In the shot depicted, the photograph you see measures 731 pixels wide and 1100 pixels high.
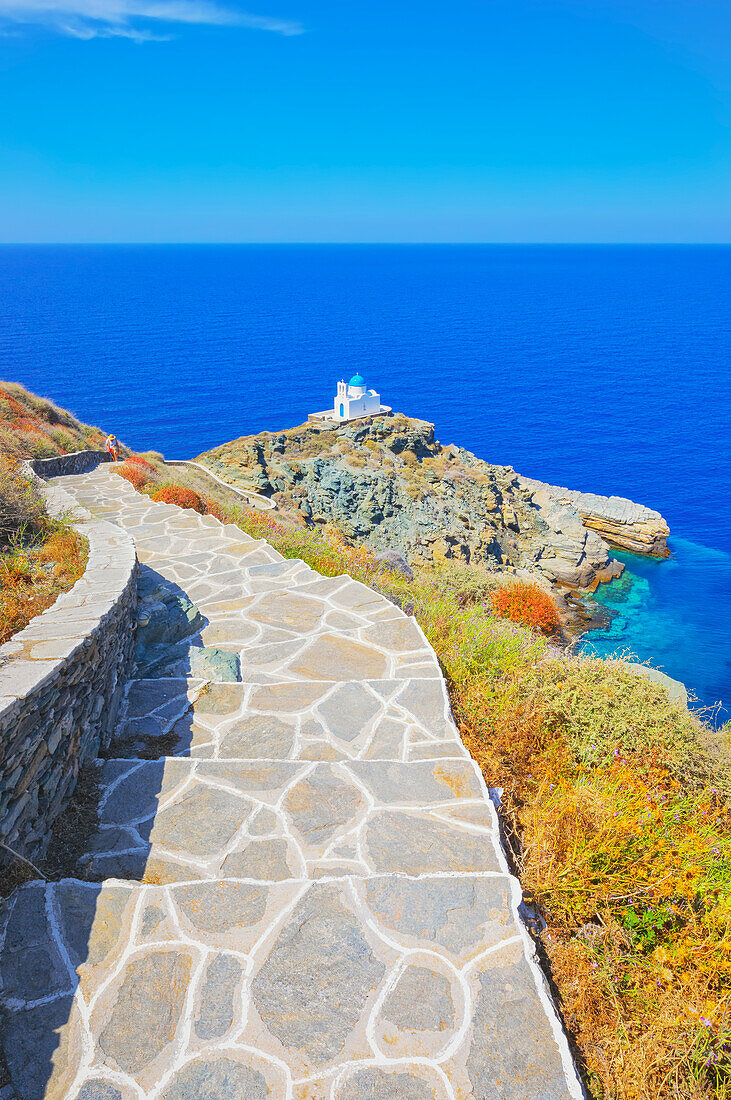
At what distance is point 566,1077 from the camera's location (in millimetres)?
2703

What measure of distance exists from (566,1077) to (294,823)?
6.78 feet

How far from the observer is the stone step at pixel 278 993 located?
2.65m

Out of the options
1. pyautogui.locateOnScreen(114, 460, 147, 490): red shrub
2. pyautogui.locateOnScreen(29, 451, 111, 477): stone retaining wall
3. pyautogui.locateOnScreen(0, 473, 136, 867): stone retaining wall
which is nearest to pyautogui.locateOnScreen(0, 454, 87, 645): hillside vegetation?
pyautogui.locateOnScreen(0, 473, 136, 867): stone retaining wall

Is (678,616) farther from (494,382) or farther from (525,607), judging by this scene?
(494,382)

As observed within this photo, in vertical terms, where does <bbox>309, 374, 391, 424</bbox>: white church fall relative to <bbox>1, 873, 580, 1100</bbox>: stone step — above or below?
below

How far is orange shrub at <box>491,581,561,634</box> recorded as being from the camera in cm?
1486

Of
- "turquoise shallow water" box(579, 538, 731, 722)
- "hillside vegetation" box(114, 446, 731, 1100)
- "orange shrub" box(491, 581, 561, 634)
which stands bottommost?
"turquoise shallow water" box(579, 538, 731, 722)

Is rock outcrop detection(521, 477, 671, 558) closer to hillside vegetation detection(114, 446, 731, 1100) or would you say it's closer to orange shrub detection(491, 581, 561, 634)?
orange shrub detection(491, 581, 561, 634)

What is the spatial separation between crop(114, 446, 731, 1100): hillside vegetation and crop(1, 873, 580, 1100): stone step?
25.3 inches

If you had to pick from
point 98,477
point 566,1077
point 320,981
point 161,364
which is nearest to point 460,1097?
point 566,1077

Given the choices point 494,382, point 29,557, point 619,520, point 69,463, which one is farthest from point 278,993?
point 494,382

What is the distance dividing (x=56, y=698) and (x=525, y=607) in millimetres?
12978

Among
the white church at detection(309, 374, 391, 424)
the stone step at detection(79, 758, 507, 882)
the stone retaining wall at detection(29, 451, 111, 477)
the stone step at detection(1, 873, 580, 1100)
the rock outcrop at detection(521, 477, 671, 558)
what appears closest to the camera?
the stone step at detection(1, 873, 580, 1100)

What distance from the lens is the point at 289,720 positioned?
5.44 meters
